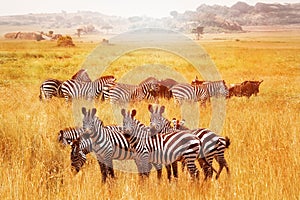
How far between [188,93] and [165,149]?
7906 millimetres

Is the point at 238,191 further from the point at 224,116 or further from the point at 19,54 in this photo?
the point at 19,54

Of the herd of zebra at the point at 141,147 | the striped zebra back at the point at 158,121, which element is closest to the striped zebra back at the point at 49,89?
the striped zebra back at the point at 158,121

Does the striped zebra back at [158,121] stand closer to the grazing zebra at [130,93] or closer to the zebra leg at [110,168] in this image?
the zebra leg at [110,168]

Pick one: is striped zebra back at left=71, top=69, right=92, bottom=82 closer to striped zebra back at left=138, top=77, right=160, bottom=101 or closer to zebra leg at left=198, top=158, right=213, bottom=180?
striped zebra back at left=138, top=77, right=160, bottom=101

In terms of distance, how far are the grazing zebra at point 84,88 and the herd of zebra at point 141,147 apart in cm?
828

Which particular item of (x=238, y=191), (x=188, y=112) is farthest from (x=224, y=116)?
(x=238, y=191)

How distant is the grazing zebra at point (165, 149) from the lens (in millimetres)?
6156

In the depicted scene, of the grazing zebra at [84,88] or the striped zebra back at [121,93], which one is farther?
the grazing zebra at [84,88]

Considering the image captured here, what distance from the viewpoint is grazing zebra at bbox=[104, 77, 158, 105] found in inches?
537

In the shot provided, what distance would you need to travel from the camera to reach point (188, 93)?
45.9 feet

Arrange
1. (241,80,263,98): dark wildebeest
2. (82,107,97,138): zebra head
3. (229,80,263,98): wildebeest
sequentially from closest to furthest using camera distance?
(82,107,97,138): zebra head → (229,80,263,98): wildebeest → (241,80,263,98): dark wildebeest

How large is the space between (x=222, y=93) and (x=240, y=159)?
25.3 feet

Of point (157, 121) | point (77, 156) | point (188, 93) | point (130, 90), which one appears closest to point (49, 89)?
point (130, 90)

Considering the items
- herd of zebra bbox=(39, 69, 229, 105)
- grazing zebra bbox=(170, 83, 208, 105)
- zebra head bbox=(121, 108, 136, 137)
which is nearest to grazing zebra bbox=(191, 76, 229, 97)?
herd of zebra bbox=(39, 69, 229, 105)
